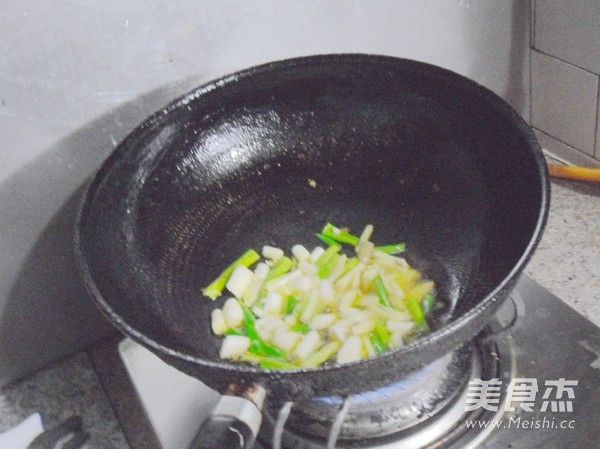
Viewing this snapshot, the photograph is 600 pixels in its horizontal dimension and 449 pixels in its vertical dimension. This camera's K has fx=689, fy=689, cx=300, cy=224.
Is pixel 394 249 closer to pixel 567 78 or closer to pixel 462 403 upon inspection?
pixel 462 403

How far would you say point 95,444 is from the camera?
0.75 meters

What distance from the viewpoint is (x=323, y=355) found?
682mm

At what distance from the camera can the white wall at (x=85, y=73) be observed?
26.8 inches

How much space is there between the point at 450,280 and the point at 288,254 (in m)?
0.19

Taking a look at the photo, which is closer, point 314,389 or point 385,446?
point 314,389

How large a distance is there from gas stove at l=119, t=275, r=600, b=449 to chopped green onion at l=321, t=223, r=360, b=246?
0.60 feet

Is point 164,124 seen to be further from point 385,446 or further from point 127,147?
point 385,446

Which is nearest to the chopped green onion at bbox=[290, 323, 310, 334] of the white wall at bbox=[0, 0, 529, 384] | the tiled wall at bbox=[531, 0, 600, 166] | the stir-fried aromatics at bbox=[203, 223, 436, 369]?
the stir-fried aromatics at bbox=[203, 223, 436, 369]

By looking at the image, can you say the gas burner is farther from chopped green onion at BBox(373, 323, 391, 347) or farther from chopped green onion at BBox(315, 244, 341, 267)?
chopped green onion at BBox(315, 244, 341, 267)

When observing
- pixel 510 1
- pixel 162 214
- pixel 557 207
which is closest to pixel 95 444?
pixel 162 214

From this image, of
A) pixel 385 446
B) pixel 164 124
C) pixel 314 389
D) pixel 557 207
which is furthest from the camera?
pixel 557 207

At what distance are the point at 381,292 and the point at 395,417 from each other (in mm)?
143

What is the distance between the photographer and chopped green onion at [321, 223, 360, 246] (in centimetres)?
81

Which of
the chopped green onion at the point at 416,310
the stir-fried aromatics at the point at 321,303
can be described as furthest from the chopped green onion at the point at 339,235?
the chopped green onion at the point at 416,310
